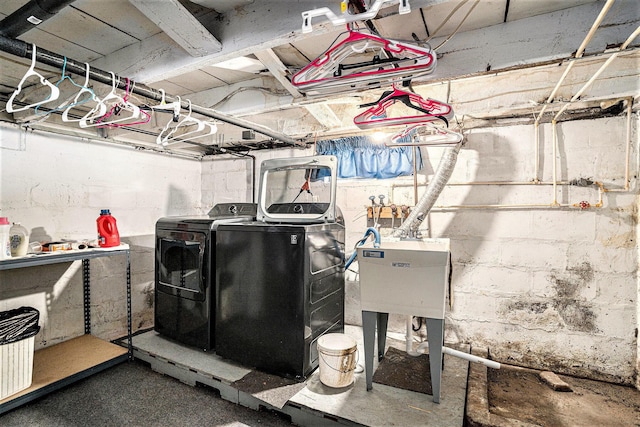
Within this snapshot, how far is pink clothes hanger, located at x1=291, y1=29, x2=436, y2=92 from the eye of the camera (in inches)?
57.7

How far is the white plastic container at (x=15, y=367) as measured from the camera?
88.5 inches

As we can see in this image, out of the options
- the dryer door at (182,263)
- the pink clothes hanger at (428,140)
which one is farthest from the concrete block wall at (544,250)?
the dryer door at (182,263)

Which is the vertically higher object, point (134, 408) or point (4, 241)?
point (4, 241)

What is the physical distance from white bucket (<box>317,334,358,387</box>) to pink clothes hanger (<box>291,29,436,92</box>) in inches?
70.7

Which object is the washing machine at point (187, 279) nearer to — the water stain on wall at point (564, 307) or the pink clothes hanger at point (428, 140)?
the pink clothes hanger at point (428, 140)

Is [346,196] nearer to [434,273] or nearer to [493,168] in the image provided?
[493,168]

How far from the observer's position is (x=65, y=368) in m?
2.68

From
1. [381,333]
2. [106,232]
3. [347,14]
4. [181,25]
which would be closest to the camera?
[347,14]

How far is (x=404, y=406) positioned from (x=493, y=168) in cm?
229

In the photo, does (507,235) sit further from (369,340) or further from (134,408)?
(134,408)

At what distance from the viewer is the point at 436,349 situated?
2.22 metres

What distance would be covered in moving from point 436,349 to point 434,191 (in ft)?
4.56

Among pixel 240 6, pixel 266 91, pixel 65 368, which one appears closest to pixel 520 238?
pixel 266 91

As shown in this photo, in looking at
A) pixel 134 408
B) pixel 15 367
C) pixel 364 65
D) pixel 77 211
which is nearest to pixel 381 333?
pixel 134 408
